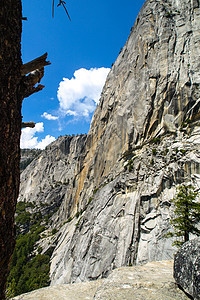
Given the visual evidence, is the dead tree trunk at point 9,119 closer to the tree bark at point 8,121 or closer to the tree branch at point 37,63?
the tree bark at point 8,121

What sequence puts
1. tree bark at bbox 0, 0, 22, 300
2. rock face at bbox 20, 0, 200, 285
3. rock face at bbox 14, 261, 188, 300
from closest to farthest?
1. tree bark at bbox 0, 0, 22, 300
2. rock face at bbox 14, 261, 188, 300
3. rock face at bbox 20, 0, 200, 285

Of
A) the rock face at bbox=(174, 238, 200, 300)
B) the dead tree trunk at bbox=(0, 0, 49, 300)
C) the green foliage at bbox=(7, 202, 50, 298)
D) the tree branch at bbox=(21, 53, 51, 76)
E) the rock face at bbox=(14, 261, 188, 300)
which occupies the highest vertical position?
the tree branch at bbox=(21, 53, 51, 76)

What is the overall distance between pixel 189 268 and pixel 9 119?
6764 millimetres

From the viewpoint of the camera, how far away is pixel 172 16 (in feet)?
136

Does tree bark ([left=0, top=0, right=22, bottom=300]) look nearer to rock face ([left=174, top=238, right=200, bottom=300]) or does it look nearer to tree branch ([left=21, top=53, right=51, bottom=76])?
tree branch ([left=21, top=53, right=51, bottom=76])

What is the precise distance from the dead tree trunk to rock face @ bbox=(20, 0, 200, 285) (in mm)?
23122

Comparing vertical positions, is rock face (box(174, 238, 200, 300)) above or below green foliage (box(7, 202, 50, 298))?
above

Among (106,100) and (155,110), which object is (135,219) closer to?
(155,110)

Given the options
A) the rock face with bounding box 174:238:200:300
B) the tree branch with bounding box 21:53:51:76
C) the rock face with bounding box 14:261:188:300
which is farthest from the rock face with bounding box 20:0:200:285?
the tree branch with bounding box 21:53:51:76

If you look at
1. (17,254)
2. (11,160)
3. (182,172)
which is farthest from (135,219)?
(17,254)

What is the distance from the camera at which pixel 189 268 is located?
19.2ft

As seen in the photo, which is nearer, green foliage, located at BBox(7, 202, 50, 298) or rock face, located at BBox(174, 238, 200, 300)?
rock face, located at BBox(174, 238, 200, 300)

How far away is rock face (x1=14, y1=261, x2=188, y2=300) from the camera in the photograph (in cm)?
594

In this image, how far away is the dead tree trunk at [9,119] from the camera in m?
2.36
